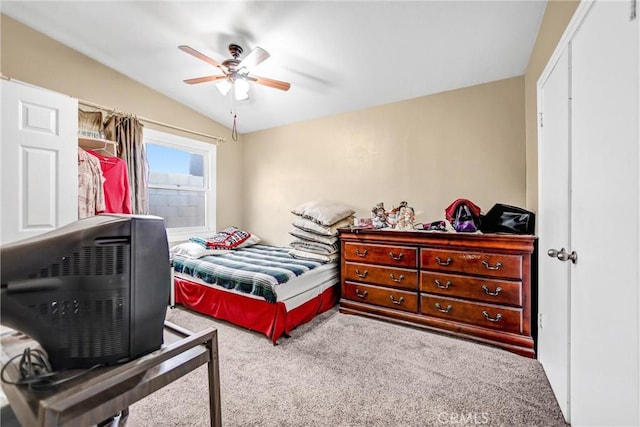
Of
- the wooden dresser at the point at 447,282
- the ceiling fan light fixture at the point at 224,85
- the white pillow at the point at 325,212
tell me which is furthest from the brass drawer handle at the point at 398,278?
the ceiling fan light fixture at the point at 224,85

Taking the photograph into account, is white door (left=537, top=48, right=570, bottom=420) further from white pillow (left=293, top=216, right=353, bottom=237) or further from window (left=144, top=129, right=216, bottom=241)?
window (left=144, top=129, right=216, bottom=241)

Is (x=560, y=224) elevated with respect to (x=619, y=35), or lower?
lower

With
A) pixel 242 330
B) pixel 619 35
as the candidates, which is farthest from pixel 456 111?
pixel 242 330

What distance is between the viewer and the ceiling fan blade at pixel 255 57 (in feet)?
6.88

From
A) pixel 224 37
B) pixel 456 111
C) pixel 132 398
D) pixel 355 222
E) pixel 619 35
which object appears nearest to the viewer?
pixel 132 398

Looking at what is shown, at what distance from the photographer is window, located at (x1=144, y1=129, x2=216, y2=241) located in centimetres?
352

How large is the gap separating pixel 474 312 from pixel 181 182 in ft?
12.5

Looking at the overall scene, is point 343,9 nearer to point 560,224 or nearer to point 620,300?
point 560,224

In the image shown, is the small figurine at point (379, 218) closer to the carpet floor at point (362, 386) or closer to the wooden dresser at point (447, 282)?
the wooden dresser at point (447, 282)

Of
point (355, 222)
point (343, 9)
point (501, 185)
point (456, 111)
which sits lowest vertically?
point (355, 222)

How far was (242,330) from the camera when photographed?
2.52 metres

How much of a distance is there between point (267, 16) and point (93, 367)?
2.38 m

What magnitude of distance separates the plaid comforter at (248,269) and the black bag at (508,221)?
1671 mm

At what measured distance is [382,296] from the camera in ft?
8.86
